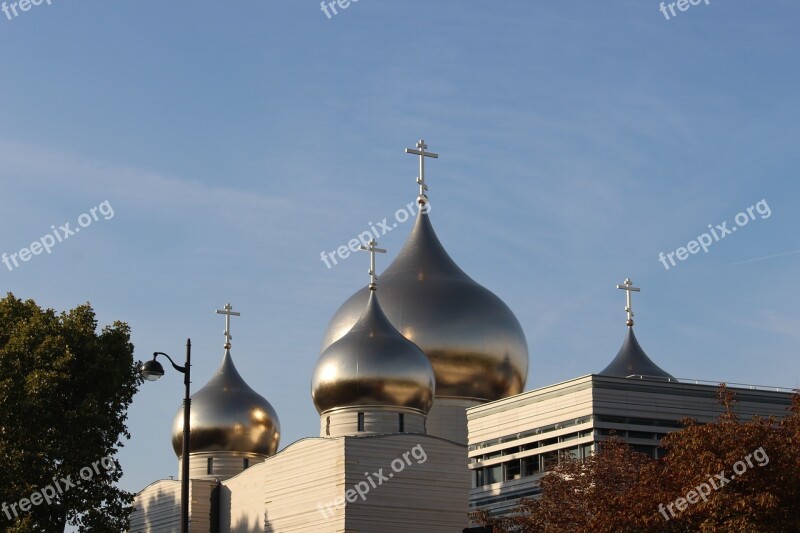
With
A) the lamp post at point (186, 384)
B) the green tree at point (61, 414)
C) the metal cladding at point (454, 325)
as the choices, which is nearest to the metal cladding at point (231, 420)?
the metal cladding at point (454, 325)

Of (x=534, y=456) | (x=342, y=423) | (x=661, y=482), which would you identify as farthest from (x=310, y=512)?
(x=661, y=482)

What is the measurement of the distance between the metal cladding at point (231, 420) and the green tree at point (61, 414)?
12.5 meters

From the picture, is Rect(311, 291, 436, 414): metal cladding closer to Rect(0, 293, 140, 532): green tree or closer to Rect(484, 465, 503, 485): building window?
Rect(484, 465, 503, 485): building window

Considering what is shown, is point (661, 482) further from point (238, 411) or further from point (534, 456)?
point (238, 411)

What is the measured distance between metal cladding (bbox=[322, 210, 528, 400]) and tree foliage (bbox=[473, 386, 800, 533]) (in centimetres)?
1745

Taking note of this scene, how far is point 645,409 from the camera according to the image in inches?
1567

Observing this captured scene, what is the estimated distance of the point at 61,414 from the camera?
132ft

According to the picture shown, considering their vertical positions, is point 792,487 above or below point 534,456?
below

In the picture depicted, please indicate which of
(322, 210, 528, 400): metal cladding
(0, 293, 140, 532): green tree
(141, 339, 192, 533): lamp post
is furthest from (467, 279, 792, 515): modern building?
(141, 339, 192, 533): lamp post

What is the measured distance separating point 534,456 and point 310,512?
7.05 metres

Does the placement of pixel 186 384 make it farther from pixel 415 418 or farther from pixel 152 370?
pixel 415 418

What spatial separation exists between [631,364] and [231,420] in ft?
50.7

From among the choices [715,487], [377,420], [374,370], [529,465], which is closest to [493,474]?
[529,465]

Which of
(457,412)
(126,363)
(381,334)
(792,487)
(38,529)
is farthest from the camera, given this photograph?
(457,412)
